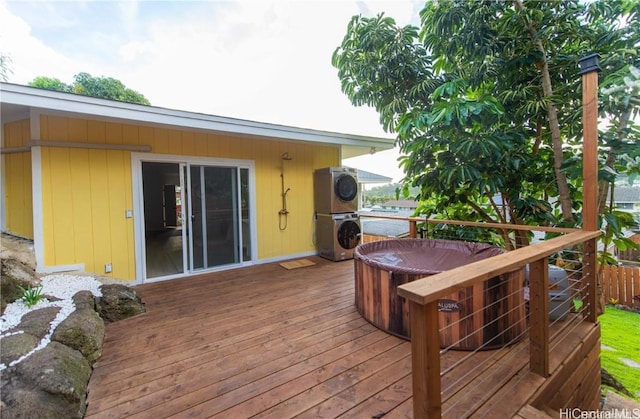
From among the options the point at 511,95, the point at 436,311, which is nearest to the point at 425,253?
the point at 511,95

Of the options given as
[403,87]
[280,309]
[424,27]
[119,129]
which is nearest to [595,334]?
[280,309]

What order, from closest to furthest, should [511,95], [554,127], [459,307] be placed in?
[459,307] → [554,127] → [511,95]

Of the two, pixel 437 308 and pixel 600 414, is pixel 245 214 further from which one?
pixel 600 414

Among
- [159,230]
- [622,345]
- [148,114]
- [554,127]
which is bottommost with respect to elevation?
[622,345]

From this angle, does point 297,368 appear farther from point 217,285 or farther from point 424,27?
point 424,27

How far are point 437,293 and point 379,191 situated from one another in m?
19.3

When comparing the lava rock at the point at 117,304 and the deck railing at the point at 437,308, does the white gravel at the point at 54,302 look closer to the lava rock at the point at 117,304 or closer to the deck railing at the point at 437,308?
the lava rock at the point at 117,304

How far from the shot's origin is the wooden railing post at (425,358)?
107cm

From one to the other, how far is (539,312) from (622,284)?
6.27 m

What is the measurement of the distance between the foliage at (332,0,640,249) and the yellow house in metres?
1.95

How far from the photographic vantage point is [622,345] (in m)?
3.99

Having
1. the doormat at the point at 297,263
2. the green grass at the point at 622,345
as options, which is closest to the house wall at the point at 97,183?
the doormat at the point at 297,263

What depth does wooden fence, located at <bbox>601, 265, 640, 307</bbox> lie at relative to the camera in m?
5.38

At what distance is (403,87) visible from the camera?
4.04 metres
